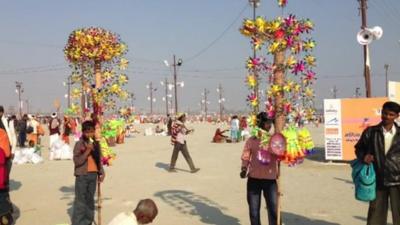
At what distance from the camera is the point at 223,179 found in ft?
45.4

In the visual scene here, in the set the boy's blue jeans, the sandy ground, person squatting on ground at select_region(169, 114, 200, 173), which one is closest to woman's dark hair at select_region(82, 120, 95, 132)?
the sandy ground

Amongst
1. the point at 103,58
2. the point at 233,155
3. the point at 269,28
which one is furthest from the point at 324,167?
the point at 269,28

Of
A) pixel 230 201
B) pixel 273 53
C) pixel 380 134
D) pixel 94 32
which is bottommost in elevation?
pixel 230 201

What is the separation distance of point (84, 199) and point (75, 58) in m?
3.38

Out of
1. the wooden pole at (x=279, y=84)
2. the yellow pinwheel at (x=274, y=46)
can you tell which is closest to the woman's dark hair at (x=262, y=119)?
the wooden pole at (x=279, y=84)

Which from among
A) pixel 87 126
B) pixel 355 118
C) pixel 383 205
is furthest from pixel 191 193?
pixel 355 118

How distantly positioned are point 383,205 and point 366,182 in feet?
1.37

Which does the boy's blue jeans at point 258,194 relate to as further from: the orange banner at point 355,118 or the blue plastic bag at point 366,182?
the orange banner at point 355,118

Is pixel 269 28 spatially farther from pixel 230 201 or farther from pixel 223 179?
pixel 223 179

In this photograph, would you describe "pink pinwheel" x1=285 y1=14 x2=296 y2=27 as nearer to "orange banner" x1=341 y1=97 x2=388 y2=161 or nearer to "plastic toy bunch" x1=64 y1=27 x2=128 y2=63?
"plastic toy bunch" x1=64 y1=27 x2=128 y2=63

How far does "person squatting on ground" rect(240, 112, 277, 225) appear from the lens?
6973 mm

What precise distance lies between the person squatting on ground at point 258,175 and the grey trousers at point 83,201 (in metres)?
2.32

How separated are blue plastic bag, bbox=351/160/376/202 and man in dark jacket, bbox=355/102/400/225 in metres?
0.08

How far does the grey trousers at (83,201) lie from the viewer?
7.61m
